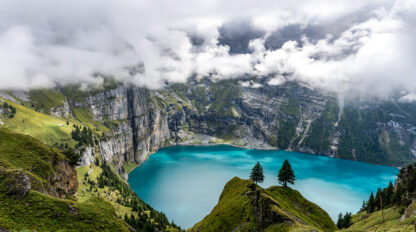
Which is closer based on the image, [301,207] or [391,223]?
[391,223]

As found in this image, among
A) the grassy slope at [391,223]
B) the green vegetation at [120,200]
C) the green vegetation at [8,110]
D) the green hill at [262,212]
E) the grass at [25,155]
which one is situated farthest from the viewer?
the green vegetation at [8,110]

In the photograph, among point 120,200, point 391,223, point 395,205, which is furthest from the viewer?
point 120,200

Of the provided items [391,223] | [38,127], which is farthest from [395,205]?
[38,127]

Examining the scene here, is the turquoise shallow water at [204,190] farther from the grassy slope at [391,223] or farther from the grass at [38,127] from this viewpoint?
the grassy slope at [391,223]

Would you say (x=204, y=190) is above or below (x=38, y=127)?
below

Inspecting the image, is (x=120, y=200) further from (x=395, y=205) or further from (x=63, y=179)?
(x=395, y=205)

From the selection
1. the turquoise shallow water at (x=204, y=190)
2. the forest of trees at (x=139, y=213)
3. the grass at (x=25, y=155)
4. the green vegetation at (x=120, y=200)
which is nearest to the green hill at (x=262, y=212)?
the grass at (x=25, y=155)

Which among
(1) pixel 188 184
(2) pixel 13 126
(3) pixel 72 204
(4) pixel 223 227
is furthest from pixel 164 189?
(3) pixel 72 204

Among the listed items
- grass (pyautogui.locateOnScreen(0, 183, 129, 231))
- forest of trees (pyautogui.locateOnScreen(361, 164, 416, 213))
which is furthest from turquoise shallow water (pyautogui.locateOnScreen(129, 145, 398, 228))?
grass (pyautogui.locateOnScreen(0, 183, 129, 231))
